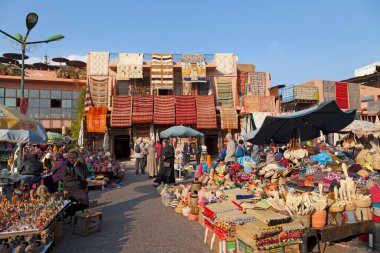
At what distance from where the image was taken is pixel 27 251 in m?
3.33

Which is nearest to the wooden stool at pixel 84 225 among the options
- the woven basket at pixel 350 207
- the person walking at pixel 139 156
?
the woven basket at pixel 350 207

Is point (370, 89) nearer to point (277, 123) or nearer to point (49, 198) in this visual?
point (277, 123)

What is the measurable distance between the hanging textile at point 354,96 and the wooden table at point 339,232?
74.2ft

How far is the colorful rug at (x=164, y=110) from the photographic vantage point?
64.3 ft

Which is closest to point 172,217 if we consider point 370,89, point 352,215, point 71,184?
point 71,184

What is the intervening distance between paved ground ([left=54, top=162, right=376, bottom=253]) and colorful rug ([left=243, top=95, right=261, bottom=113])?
14.4 meters

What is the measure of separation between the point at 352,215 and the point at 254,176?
116 inches

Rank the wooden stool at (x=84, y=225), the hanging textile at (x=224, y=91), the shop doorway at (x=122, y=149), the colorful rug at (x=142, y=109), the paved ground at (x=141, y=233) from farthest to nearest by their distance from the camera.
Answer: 1. the shop doorway at (x=122, y=149)
2. the hanging textile at (x=224, y=91)
3. the colorful rug at (x=142, y=109)
4. the wooden stool at (x=84, y=225)
5. the paved ground at (x=141, y=233)

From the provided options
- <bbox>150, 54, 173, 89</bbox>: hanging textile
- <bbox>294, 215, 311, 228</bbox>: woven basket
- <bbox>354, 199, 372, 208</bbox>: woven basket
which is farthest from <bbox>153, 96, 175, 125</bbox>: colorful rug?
<bbox>294, 215, 311, 228</bbox>: woven basket

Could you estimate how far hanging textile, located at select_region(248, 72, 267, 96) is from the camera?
2206 cm

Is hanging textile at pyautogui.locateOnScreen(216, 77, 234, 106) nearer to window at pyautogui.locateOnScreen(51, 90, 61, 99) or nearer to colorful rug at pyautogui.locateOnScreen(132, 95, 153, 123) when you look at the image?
colorful rug at pyautogui.locateOnScreen(132, 95, 153, 123)

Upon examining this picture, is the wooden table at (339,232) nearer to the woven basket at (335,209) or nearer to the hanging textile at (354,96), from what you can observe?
the woven basket at (335,209)

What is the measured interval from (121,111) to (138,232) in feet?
50.1

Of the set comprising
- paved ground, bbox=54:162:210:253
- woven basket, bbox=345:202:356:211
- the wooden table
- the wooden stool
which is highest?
woven basket, bbox=345:202:356:211
